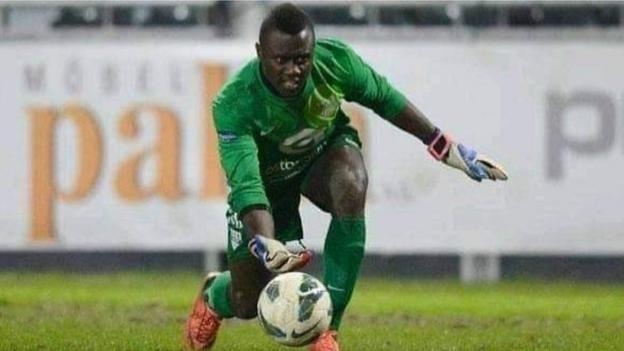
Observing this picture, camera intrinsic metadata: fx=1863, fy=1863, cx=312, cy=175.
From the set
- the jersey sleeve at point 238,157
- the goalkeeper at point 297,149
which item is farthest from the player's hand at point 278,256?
the jersey sleeve at point 238,157

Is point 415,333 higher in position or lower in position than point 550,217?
higher

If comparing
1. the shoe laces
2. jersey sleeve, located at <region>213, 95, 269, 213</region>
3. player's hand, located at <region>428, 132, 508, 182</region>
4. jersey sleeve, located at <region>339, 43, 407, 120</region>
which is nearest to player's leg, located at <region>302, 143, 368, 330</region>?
jersey sleeve, located at <region>339, 43, 407, 120</region>

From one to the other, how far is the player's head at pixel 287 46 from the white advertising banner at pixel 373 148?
1054 cm

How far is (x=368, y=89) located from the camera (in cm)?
1031

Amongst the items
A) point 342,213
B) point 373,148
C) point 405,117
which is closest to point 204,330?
point 342,213

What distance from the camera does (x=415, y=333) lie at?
13.4 metres

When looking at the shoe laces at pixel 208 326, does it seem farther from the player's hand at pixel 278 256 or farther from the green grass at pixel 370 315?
the player's hand at pixel 278 256

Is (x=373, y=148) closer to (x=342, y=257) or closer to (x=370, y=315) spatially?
(x=370, y=315)

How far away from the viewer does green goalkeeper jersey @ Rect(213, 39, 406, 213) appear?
9773 millimetres

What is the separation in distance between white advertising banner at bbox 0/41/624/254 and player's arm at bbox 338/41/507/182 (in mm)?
9686

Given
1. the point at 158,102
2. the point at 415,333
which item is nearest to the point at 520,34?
the point at 158,102

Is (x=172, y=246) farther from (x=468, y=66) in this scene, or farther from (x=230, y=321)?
(x=230, y=321)

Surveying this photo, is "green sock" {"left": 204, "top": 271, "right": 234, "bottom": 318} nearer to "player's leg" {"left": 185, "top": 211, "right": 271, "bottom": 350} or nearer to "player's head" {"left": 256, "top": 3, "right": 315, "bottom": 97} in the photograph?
"player's leg" {"left": 185, "top": 211, "right": 271, "bottom": 350}

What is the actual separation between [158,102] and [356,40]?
2319 mm
